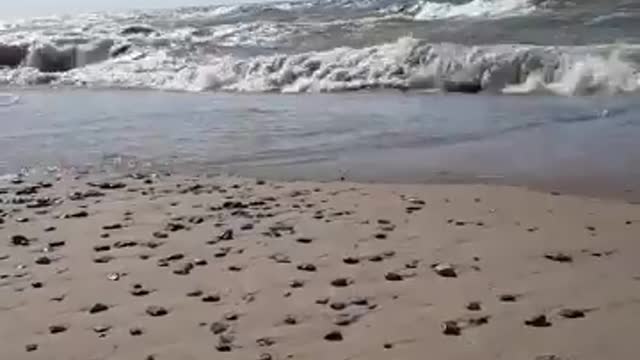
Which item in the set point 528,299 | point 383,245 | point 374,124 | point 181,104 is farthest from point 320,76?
point 528,299

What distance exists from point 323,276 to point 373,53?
540 inches

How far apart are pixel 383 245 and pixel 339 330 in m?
1.42

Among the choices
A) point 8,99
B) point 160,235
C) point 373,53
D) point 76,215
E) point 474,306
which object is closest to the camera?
point 474,306

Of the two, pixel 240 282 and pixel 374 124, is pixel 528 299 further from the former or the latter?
pixel 374 124

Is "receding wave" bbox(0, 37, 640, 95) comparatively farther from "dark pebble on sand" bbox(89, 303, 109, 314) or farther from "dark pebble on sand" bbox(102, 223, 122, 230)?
"dark pebble on sand" bbox(89, 303, 109, 314)

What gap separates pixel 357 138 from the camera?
9.70 meters

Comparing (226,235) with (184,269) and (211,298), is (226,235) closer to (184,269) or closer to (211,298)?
(184,269)

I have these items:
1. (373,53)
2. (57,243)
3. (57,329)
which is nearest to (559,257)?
(57,329)

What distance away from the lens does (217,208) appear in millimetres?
6309

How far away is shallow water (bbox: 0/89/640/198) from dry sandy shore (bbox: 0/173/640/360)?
122cm

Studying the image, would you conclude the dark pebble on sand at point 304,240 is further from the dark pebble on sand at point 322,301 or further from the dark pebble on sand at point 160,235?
the dark pebble on sand at point 322,301

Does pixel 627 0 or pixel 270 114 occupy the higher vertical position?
pixel 627 0

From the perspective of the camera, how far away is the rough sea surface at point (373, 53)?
15.5 m

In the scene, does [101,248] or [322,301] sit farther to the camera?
[101,248]
